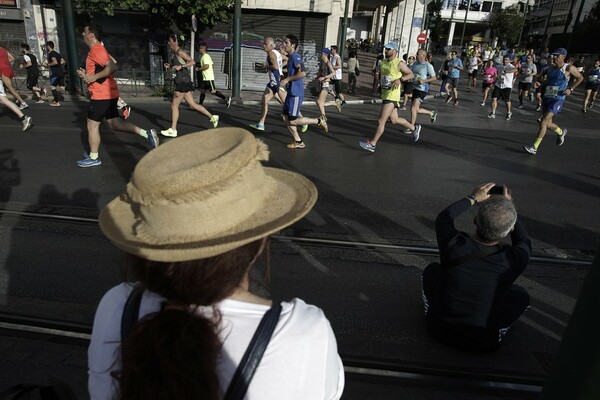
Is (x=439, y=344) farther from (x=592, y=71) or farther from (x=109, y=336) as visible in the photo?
(x=592, y=71)

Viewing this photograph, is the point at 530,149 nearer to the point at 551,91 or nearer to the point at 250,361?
the point at 551,91

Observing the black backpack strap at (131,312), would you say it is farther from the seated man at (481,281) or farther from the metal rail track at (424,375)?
the seated man at (481,281)

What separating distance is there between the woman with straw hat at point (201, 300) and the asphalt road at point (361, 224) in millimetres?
1826

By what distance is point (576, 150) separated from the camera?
9.02 metres

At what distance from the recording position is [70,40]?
43.7 feet

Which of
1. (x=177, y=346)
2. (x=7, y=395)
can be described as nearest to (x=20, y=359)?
(x=7, y=395)

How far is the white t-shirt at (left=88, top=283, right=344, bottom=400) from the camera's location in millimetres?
923

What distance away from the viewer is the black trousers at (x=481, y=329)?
2.81m

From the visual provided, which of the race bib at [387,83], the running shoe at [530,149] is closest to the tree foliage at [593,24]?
the running shoe at [530,149]

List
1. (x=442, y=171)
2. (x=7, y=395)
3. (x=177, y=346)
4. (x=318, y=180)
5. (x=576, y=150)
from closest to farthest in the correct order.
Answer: (x=177, y=346)
(x=7, y=395)
(x=318, y=180)
(x=442, y=171)
(x=576, y=150)

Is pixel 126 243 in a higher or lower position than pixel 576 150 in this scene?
higher

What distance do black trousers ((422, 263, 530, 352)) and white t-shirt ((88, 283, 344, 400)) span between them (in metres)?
1.99

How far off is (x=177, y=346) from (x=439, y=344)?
250 cm

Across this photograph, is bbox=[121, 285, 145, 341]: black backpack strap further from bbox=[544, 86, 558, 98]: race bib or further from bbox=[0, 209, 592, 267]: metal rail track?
bbox=[544, 86, 558, 98]: race bib
